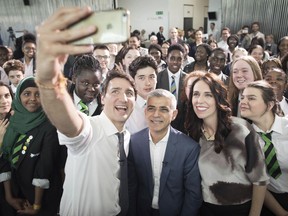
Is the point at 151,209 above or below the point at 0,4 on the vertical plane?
below

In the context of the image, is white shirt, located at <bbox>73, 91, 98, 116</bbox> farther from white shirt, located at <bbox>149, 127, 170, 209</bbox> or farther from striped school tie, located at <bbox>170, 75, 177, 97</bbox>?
striped school tie, located at <bbox>170, 75, 177, 97</bbox>

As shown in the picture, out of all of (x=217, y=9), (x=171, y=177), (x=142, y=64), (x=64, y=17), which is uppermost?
(x=217, y=9)

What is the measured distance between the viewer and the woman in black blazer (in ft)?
6.21

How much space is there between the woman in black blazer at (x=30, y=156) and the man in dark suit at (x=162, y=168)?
26.0 inches

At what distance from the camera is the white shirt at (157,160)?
6.07ft

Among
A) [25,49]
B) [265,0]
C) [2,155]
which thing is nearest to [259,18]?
[265,0]

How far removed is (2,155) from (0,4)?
1189 centimetres

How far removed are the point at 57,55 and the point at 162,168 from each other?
4.06ft

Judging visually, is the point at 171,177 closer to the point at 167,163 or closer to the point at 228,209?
the point at 167,163

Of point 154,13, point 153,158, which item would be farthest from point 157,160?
point 154,13

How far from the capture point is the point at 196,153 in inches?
71.6

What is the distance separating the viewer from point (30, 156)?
74.3 inches

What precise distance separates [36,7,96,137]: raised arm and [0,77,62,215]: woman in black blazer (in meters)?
1.00

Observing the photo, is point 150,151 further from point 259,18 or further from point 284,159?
point 259,18
